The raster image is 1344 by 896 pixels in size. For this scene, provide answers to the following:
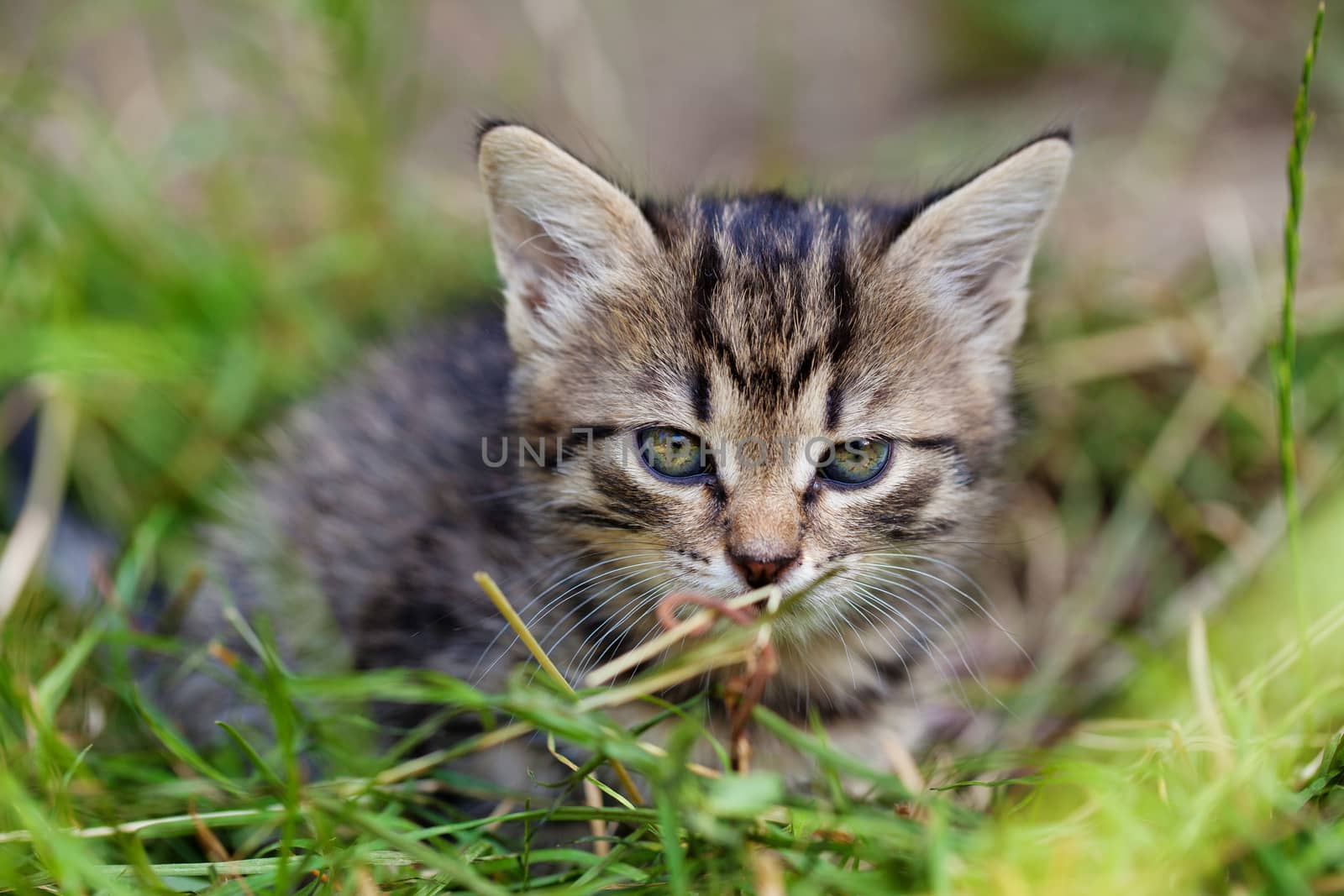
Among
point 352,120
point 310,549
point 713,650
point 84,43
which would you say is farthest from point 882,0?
point 713,650

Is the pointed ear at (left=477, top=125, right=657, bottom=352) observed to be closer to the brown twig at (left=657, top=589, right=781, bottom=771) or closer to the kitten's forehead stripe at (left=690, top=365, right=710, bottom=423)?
the kitten's forehead stripe at (left=690, top=365, right=710, bottom=423)

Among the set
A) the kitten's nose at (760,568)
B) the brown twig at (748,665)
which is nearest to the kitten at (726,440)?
the kitten's nose at (760,568)

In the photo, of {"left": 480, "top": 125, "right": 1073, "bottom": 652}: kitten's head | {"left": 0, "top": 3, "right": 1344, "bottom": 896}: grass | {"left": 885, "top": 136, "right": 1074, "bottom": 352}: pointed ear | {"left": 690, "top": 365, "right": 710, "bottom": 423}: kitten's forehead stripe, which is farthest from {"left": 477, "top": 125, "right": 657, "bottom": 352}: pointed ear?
{"left": 0, "top": 3, "right": 1344, "bottom": 896}: grass

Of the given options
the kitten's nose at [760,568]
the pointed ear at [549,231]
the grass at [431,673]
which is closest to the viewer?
the grass at [431,673]

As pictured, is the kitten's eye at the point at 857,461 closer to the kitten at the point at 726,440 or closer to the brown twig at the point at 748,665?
the kitten at the point at 726,440

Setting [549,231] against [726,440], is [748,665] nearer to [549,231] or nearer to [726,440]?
[726,440]

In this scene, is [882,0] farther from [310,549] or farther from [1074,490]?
[310,549]

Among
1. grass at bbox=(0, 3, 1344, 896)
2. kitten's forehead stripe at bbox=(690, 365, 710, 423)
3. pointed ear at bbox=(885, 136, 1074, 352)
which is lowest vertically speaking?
grass at bbox=(0, 3, 1344, 896)
